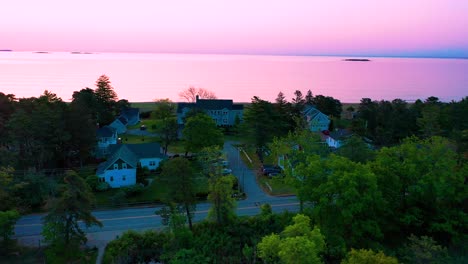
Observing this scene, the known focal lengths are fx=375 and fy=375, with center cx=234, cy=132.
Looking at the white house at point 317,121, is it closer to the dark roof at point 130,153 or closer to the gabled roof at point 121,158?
the dark roof at point 130,153

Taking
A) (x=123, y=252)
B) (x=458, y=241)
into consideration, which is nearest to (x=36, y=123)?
(x=123, y=252)

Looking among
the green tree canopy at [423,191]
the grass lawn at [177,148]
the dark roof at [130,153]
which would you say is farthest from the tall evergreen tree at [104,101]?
the green tree canopy at [423,191]

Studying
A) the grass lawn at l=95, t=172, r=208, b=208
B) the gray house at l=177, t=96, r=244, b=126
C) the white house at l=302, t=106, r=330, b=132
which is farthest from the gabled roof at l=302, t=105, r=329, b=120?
the grass lawn at l=95, t=172, r=208, b=208

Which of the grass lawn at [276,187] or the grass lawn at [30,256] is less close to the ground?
the grass lawn at [276,187]

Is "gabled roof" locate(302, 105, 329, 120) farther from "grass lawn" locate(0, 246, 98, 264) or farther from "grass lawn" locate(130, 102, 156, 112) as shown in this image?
"grass lawn" locate(0, 246, 98, 264)

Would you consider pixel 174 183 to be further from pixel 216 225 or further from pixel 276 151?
pixel 276 151

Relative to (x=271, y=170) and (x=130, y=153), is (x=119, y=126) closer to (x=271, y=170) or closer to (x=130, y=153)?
(x=130, y=153)

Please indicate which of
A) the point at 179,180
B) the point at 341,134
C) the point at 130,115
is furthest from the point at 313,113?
the point at 179,180
